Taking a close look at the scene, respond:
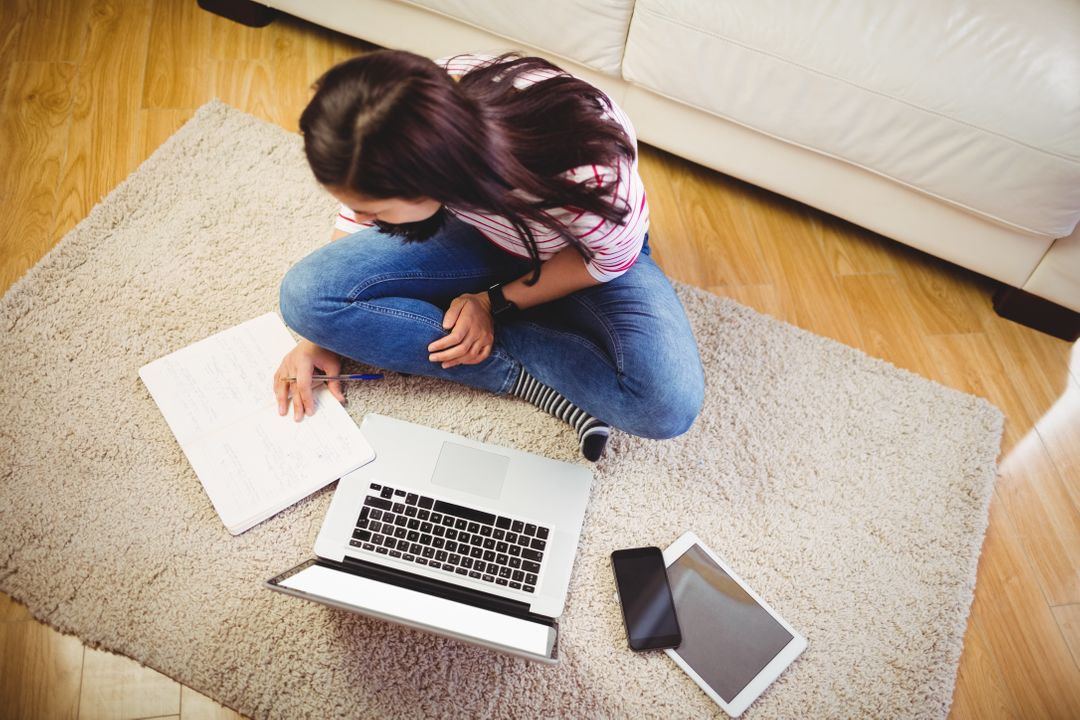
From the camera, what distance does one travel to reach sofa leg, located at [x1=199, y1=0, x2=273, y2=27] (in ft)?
5.28

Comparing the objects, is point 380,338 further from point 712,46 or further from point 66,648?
point 712,46

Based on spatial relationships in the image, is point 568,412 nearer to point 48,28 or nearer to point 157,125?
point 157,125

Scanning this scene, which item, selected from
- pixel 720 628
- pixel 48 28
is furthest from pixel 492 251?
pixel 48 28

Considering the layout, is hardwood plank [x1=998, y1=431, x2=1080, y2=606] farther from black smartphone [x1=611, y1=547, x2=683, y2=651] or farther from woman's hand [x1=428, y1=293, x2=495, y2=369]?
woman's hand [x1=428, y1=293, x2=495, y2=369]

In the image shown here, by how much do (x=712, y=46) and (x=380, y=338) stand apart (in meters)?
0.78

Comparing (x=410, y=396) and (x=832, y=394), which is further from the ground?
(x=832, y=394)

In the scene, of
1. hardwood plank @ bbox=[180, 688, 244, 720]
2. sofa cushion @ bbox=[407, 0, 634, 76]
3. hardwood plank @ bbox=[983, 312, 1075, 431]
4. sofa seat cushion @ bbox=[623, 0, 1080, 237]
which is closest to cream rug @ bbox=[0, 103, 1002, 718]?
hardwood plank @ bbox=[180, 688, 244, 720]

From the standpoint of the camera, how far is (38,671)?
0.94 meters

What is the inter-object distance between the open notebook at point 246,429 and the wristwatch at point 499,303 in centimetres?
31

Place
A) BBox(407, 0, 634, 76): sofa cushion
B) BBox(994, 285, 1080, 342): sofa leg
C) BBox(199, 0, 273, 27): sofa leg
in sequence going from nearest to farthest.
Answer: BBox(407, 0, 634, 76): sofa cushion, BBox(994, 285, 1080, 342): sofa leg, BBox(199, 0, 273, 27): sofa leg

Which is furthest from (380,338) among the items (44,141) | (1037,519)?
(1037,519)

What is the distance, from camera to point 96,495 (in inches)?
41.4

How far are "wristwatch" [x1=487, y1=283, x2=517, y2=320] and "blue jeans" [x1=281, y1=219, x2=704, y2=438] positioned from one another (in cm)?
4

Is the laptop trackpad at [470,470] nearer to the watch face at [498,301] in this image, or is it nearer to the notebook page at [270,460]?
the notebook page at [270,460]
